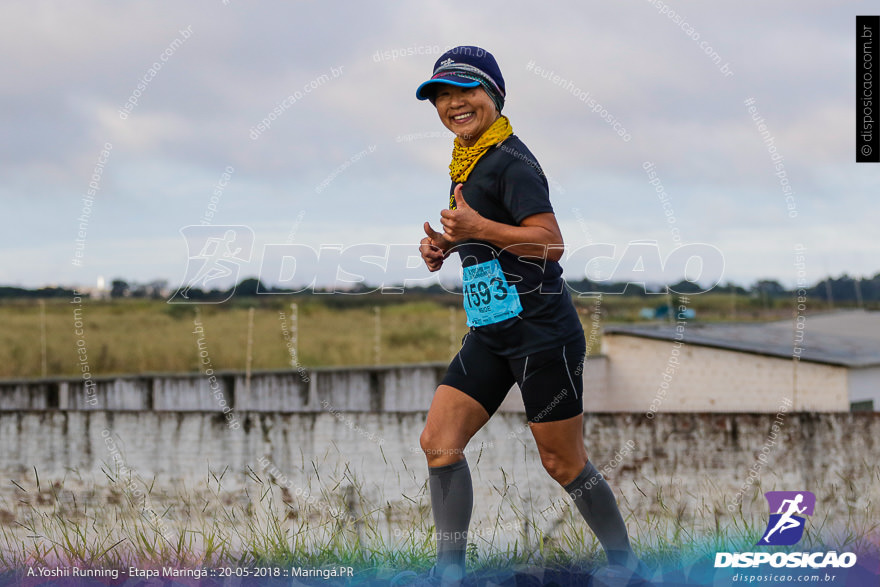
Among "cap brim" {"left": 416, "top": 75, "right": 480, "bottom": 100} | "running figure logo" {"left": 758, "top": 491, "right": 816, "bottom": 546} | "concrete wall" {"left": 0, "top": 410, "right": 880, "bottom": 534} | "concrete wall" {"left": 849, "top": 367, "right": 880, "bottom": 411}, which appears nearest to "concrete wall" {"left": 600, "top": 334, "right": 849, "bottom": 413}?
"concrete wall" {"left": 849, "top": 367, "right": 880, "bottom": 411}

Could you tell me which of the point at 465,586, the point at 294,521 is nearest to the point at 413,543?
the point at 465,586

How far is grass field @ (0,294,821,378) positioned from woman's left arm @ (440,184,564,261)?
31.1 ft

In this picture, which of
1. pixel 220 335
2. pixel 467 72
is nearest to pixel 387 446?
pixel 467 72

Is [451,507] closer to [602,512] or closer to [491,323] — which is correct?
[602,512]

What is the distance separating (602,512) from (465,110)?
66.2 inches

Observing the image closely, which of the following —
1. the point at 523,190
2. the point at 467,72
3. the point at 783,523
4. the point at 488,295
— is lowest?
the point at 783,523

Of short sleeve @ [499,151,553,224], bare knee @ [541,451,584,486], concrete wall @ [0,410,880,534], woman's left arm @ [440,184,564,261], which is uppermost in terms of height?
short sleeve @ [499,151,553,224]

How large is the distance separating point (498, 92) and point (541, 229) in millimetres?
609

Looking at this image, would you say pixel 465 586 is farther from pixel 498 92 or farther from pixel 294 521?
pixel 294 521

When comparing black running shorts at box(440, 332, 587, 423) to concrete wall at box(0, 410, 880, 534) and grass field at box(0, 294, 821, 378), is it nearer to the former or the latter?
concrete wall at box(0, 410, 880, 534)

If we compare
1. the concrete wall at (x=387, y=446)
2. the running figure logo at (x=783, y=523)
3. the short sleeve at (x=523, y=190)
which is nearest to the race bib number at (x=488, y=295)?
the short sleeve at (x=523, y=190)

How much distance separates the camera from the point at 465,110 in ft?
11.1

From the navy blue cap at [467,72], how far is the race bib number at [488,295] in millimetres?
676

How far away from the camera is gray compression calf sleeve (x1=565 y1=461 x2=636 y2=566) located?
3.45 meters
